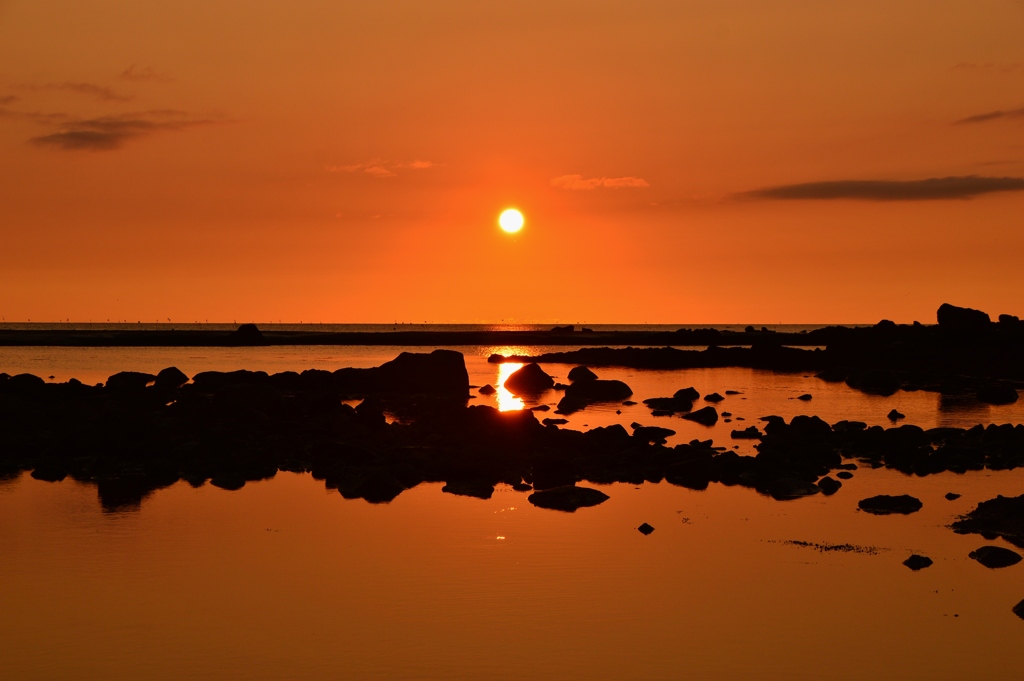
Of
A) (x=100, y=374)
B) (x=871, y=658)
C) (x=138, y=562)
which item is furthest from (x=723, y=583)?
(x=100, y=374)

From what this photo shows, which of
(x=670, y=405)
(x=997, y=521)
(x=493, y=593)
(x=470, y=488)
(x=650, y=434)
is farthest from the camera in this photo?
(x=670, y=405)

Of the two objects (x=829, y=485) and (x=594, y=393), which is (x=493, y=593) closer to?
(x=829, y=485)

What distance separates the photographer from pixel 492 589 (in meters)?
16.8

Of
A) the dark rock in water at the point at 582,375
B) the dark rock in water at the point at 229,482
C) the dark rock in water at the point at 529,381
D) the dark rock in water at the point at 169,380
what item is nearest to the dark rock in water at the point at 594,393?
the dark rock in water at the point at 529,381

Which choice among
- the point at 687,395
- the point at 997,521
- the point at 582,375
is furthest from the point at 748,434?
the point at 582,375

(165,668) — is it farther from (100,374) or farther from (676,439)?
(100,374)

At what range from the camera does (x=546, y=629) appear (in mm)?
14719

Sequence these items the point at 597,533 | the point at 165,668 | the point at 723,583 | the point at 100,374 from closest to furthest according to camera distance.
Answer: the point at 165,668 < the point at 723,583 < the point at 597,533 < the point at 100,374

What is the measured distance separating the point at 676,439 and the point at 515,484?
1013cm

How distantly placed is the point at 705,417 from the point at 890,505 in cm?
1895

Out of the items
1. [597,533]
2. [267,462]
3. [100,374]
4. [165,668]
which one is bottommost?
[165,668]

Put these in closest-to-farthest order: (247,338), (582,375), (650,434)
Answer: (650,434), (582,375), (247,338)

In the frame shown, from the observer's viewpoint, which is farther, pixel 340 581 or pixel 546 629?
pixel 340 581

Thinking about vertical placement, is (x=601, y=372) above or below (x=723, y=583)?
above
